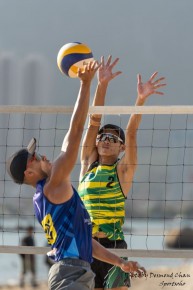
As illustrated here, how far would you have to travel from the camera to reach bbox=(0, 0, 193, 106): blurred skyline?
9.37 meters

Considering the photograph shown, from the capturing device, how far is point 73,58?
538 centimetres

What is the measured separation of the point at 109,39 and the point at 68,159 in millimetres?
5716

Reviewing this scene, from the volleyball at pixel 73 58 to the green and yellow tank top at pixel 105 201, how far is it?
0.64m

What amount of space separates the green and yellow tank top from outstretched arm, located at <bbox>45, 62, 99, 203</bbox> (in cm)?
137

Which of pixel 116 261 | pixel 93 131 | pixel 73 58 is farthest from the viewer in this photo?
pixel 93 131

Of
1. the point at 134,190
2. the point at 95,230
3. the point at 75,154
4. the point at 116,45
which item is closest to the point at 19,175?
the point at 75,154

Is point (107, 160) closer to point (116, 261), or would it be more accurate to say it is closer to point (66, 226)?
point (116, 261)

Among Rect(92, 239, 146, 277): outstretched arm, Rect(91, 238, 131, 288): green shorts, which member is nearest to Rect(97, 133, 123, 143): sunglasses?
Rect(91, 238, 131, 288): green shorts

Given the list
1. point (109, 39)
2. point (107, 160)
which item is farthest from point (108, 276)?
point (109, 39)

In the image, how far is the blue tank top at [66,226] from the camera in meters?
4.04

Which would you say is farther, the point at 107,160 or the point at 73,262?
the point at 107,160

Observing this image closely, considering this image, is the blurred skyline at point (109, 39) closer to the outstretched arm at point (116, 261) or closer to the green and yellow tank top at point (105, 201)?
the green and yellow tank top at point (105, 201)

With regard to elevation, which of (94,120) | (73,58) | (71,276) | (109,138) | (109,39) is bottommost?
(71,276)

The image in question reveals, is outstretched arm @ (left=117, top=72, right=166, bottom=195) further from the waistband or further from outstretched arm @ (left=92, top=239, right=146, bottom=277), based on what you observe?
the waistband
